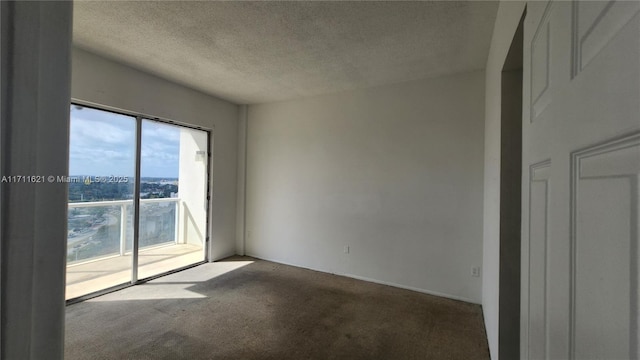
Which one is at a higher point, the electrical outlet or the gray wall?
the gray wall

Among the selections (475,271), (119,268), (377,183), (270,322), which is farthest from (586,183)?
(119,268)

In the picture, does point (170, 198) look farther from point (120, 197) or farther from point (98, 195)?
point (98, 195)

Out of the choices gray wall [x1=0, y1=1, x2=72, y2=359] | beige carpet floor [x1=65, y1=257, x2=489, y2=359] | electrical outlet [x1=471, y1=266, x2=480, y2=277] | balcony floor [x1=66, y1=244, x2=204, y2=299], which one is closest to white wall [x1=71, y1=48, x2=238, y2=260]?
balcony floor [x1=66, y1=244, x2=204, y2=299]

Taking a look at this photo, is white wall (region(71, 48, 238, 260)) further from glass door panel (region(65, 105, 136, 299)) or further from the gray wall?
the gray wall

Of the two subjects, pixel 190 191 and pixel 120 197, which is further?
pixel 190 191

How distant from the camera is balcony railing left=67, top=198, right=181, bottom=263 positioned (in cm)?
318

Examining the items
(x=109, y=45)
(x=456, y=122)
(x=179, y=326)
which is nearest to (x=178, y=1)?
(x=109, y=45)

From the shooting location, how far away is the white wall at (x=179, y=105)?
2.89m

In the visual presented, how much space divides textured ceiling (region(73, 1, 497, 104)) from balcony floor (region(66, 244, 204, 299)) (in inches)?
106

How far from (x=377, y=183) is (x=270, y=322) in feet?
6.95

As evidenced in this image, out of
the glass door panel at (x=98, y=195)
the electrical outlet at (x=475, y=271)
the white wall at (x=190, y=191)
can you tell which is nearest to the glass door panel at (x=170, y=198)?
the white wall at (x=190, y=191)

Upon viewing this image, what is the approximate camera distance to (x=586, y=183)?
1.69ft

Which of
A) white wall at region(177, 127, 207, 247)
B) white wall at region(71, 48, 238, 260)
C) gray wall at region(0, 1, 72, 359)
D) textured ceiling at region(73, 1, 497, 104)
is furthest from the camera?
white wall at region(177, 127, 207, 247)

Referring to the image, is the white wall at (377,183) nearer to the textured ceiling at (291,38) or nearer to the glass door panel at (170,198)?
the textured ceiling at (291,38)
